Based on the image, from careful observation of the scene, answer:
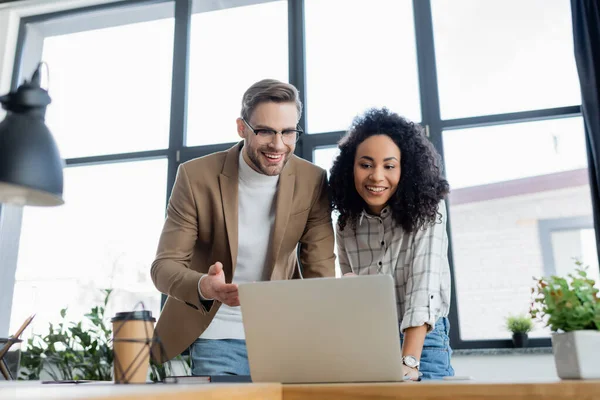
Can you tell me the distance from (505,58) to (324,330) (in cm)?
295

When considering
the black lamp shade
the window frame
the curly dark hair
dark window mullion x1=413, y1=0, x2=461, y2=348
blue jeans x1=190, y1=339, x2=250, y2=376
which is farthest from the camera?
dark window mullion x1=413, y1=0, x2=461, y2=348

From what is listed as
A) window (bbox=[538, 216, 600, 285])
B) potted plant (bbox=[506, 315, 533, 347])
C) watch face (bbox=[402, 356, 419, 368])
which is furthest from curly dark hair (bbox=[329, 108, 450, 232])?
window (bbox=[538, 216, 600, 285])

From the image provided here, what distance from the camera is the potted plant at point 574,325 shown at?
3.19 ft

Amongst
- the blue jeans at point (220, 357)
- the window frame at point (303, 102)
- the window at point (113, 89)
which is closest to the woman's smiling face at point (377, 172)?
the blue jeans at point (220, 357)

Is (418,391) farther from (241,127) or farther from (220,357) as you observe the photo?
(241,127)

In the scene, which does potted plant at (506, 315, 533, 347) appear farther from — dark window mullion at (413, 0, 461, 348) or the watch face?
the watch face

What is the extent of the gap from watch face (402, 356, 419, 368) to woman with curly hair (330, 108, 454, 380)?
0.11 m

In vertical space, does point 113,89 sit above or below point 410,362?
above

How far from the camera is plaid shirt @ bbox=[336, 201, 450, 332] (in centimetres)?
165

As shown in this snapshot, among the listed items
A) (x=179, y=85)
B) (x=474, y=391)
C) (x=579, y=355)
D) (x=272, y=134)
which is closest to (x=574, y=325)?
(x=579, y=355)

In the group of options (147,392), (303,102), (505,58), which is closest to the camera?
(147,392)

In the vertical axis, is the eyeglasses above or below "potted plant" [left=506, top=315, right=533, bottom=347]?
above

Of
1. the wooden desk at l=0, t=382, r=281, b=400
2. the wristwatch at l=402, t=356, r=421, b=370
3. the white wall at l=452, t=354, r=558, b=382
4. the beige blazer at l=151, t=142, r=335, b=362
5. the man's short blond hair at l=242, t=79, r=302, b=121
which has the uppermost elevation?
the man's short blond hair at l=242, t=79, r=302, b=121

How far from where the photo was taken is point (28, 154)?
1.32 meters
